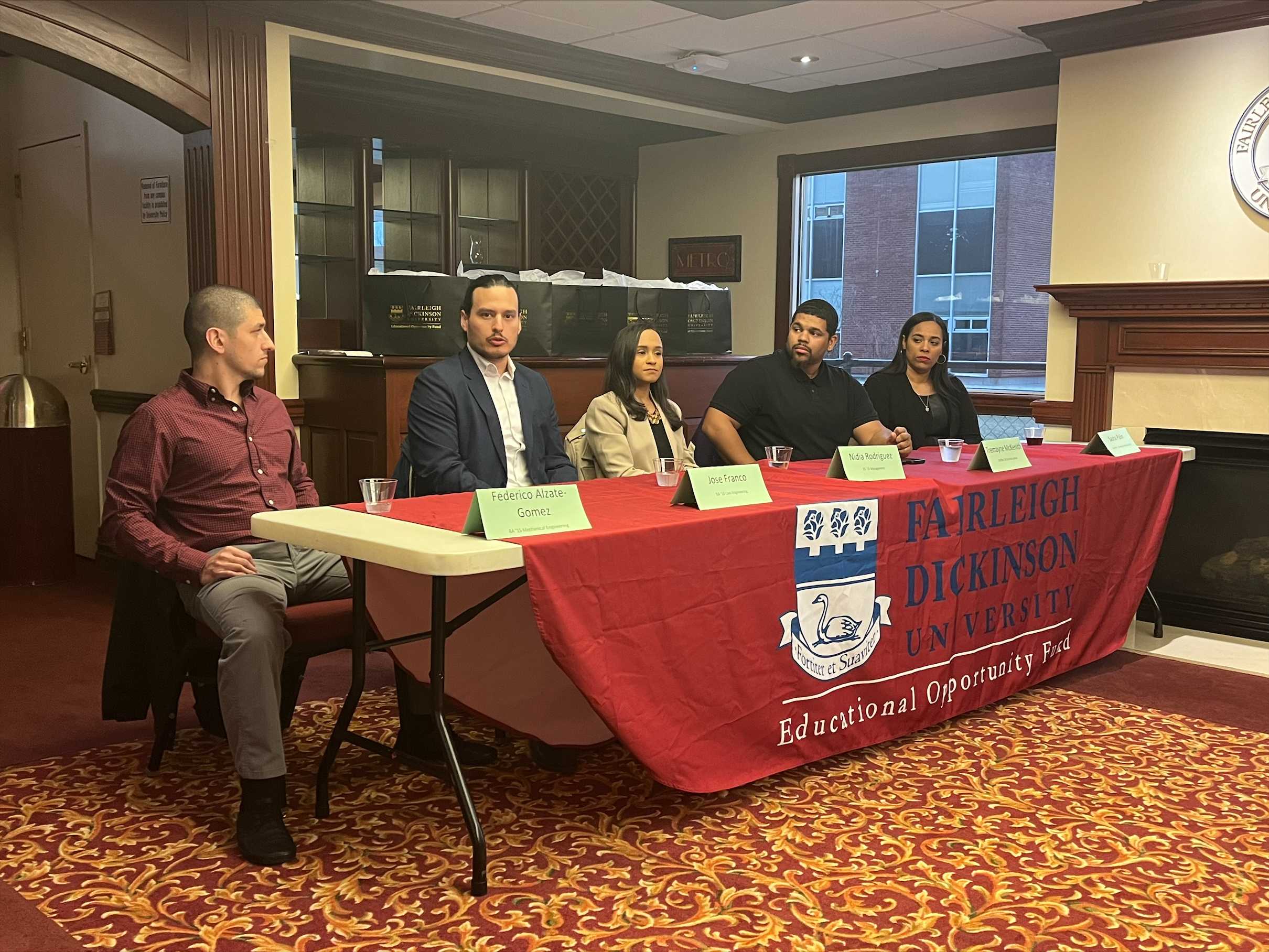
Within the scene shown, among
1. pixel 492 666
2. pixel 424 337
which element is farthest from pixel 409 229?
pixel 492 666

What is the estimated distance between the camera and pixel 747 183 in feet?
22.1

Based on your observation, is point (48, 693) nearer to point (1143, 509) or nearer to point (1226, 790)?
point (1226, 790)

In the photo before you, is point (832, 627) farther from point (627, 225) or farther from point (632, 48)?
point (627, 225)

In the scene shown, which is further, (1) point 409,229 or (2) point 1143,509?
(1) point 409,229

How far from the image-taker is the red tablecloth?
2.27 metres

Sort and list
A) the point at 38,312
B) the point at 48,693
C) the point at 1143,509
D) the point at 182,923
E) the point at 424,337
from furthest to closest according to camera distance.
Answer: the point at 38,312, the point at 424,337, the point at 1143,509, the point at 48,693, the point at 182,923

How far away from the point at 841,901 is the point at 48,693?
8.62ft

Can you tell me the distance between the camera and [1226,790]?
2.76m

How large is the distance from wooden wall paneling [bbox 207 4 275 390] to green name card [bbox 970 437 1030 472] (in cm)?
279

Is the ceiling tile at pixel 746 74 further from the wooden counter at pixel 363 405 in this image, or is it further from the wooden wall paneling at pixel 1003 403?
the wooden wall paneling at pixel 1003 403

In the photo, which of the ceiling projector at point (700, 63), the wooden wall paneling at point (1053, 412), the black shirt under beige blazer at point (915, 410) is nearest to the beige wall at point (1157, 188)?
the wooden wall paneling at point (1053, 412)

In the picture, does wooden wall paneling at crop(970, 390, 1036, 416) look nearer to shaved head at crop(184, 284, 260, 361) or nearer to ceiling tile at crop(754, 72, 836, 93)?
ceiling tile at crop(754, 72, 836, 93)

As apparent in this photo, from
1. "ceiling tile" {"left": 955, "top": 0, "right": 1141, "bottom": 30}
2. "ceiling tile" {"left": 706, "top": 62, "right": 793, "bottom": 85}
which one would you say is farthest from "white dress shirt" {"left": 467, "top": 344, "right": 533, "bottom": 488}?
"ceiling tile" {"left": 706, "top": 62, "right": 793, "bottom": 85}

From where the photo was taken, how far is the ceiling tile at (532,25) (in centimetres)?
471
